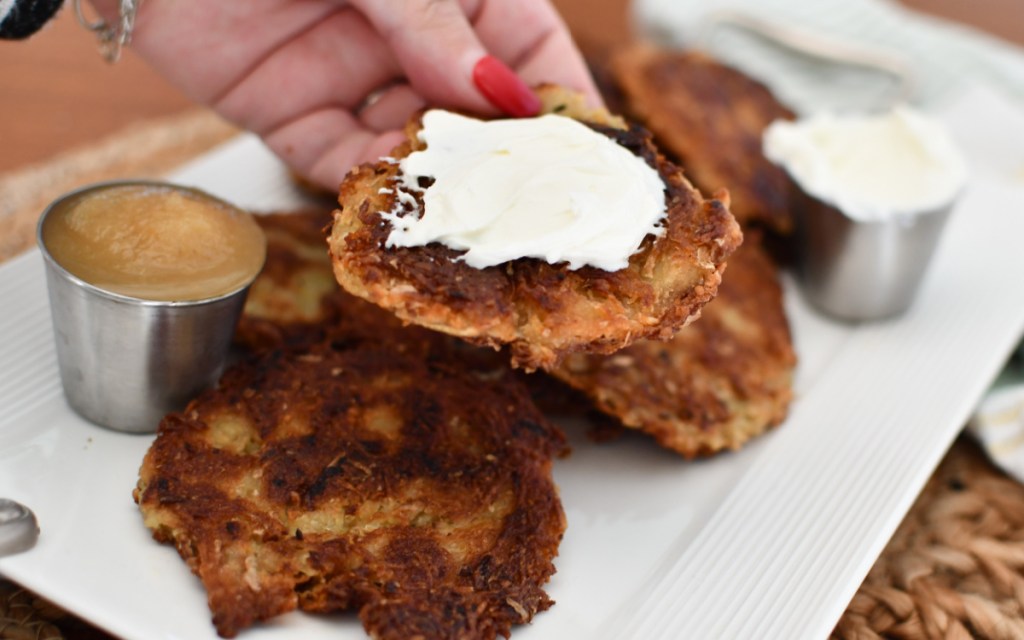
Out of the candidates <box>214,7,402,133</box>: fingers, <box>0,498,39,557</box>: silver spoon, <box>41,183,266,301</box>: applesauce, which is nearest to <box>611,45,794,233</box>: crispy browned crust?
<box>214,7,402,133</box>: fingers

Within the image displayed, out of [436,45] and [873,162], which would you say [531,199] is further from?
[873,162]

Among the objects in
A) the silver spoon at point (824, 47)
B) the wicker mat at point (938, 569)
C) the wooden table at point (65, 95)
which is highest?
the silver spoon at point (824, 47)

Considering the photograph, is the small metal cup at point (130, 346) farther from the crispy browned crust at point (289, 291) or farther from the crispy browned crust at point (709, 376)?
the crispy browned crust at point (709, 376)

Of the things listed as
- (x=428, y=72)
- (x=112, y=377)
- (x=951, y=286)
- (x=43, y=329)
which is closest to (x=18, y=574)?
(x=112, y=377)

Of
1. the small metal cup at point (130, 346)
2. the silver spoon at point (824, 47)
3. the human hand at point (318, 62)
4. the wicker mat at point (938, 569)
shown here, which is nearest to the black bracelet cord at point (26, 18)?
the human hand at point (318, 62)

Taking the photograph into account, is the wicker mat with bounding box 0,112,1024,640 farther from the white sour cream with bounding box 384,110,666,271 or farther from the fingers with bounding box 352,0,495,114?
the fingers with bounding box 352,0,495,114

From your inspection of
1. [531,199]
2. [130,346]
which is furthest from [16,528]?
[531,199]

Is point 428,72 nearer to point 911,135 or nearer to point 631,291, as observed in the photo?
point 631,291
